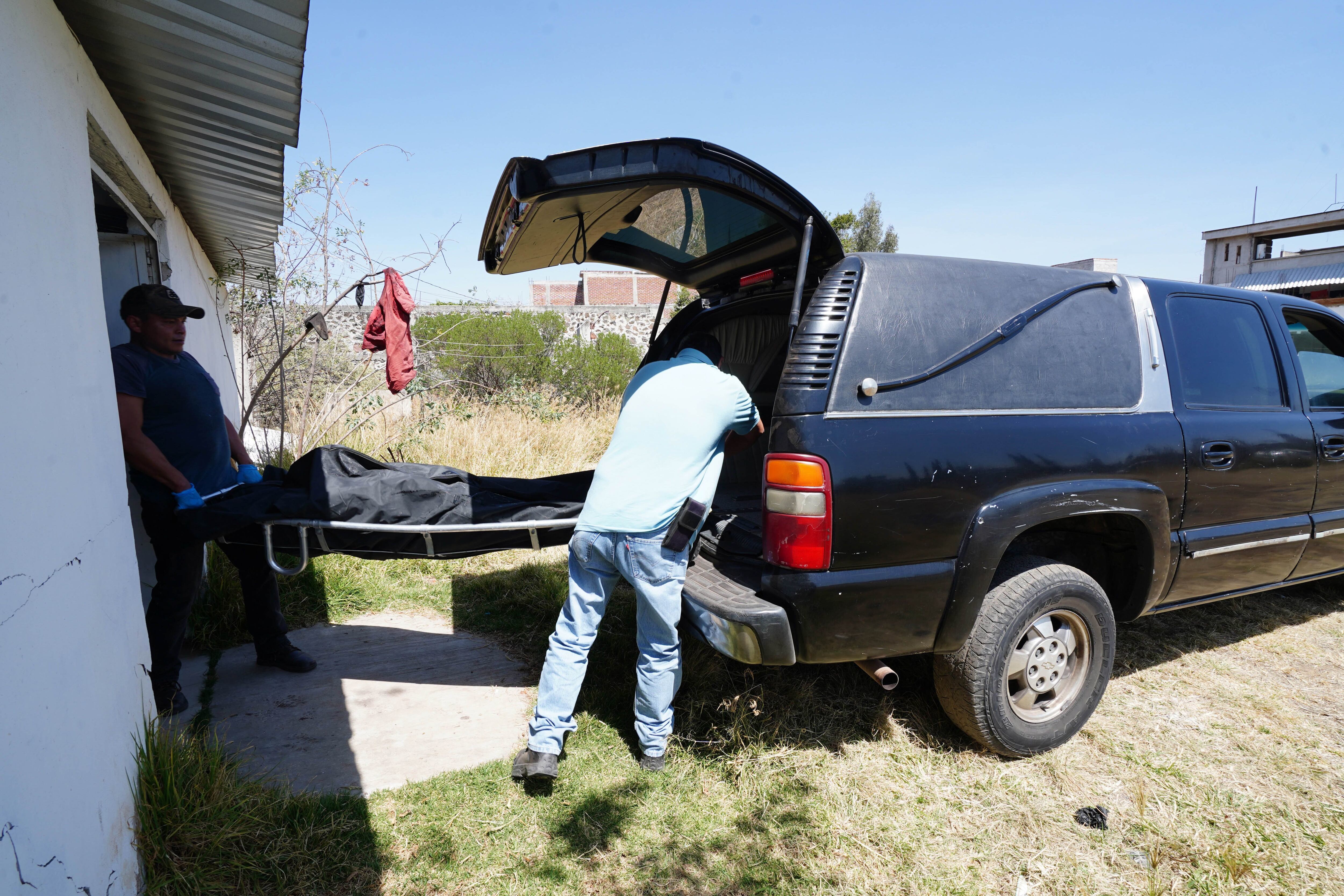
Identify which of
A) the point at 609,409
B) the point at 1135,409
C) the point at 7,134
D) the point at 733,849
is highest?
the point at 7,134

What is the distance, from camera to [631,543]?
2.98m

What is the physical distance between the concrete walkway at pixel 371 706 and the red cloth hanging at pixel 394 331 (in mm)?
2207

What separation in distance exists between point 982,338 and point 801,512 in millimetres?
1103

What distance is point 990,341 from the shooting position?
3.04m

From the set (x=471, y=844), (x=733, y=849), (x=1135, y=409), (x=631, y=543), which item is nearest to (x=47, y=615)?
(x=471, y=844)

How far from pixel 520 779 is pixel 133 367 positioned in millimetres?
2532

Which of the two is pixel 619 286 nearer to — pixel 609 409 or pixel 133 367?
pixel 609 409

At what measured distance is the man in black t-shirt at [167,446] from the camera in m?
3.30

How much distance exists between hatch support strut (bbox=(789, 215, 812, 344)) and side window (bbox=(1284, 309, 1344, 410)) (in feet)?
10.0

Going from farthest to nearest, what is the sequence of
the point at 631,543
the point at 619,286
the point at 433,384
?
1. the point at 619,286
2. the point at 433,384
3. the point at 631,543

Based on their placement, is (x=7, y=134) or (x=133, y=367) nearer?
(x=7, y=134)

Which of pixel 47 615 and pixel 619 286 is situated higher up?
pixel 619 286

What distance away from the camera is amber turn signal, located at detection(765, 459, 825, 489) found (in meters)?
2.69

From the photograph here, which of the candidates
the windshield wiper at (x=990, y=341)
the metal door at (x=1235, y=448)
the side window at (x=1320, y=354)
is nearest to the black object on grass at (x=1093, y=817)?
the metal door at (x=1235, y=448)
